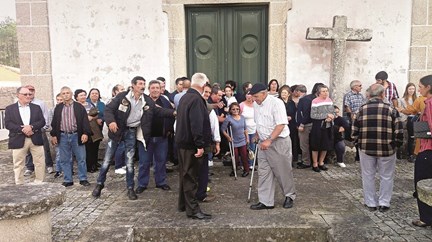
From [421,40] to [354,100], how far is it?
1.83m

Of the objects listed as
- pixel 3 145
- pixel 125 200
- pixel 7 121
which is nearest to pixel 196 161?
pixel 125 200

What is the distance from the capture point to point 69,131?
19.8 feet

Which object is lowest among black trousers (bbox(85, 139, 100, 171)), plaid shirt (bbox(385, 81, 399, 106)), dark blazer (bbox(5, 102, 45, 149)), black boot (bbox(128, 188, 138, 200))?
black boot (bbox(128, 188, 138, 200))

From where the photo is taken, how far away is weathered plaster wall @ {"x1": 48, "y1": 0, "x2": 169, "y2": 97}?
7617 mm

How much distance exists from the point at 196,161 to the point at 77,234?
4.93 feet

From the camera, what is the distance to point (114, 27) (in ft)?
25.1

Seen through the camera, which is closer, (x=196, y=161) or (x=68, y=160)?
(x=196, y=161)

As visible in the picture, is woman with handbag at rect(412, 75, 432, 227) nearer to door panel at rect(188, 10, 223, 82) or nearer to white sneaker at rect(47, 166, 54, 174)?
door panel at rect(188, 10, 223, 82)

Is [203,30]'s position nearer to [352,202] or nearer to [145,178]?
[145,178]

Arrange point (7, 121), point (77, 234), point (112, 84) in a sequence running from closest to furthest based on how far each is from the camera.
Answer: point (77, 234) → point (7, 121) → point (112, 84)

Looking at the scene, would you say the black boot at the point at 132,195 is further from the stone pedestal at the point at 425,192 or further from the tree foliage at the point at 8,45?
the tree foliage at the point at 8,45

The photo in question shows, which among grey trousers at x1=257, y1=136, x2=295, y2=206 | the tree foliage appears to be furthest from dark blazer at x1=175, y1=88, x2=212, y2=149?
the tree foliage

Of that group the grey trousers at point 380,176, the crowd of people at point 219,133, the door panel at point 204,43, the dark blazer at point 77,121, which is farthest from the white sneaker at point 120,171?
the grey trousers at point 380,176

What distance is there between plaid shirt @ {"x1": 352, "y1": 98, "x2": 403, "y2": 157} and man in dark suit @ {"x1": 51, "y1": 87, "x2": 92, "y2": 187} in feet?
13.6
